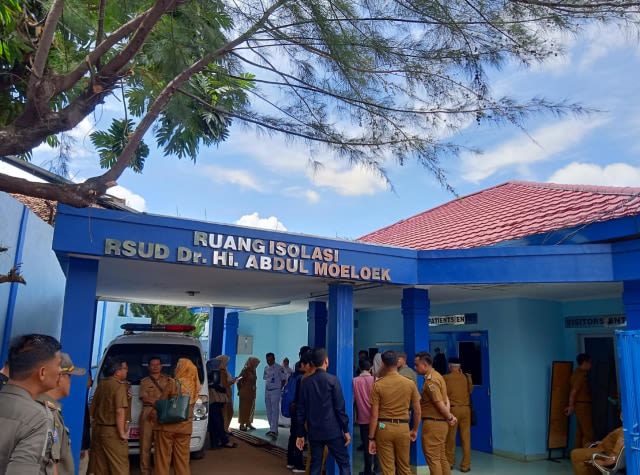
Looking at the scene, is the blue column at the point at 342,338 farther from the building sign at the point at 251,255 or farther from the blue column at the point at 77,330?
the blue column at the point at 77,330

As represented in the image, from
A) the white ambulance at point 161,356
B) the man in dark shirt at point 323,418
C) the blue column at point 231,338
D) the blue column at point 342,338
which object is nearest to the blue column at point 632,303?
the blue column at point 342,338

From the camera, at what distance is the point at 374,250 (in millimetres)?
7762

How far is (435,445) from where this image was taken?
22.5 feet

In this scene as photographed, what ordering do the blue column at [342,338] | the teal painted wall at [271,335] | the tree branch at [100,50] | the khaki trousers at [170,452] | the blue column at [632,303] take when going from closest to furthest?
the tree branch at [100,50]
the khaki trousers at [170,452]
the blue column at [632,303]
the blue column at [342,338]
the teal painted wall at [271,335]

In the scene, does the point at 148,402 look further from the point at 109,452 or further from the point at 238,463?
the point at 238,463

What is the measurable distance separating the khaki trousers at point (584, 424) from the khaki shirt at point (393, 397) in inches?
173

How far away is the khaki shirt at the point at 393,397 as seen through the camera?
6.29m

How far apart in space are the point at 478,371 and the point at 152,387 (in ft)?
19.6

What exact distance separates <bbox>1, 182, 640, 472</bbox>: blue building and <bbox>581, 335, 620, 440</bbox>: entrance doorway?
24 mm

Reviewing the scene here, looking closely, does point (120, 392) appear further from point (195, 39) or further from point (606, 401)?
point (606, 401)

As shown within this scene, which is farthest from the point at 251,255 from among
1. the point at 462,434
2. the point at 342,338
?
the point at 462,434

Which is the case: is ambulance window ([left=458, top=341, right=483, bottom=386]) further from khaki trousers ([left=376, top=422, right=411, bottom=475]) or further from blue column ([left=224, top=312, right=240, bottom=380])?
blue column ([left=224, top=312, right=240, bottom=380])

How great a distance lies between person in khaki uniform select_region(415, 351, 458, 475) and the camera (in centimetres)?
681

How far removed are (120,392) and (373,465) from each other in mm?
3889
